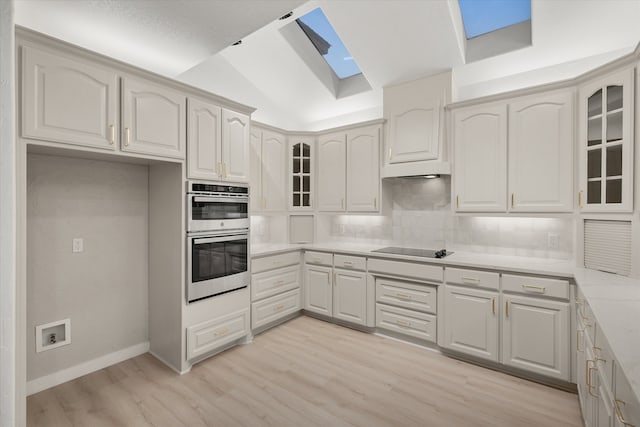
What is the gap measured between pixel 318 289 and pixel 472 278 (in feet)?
5.62

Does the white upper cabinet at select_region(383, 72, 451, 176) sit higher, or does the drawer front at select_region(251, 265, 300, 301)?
the white upper cabinet at select_region(383, 72, 451, 176)

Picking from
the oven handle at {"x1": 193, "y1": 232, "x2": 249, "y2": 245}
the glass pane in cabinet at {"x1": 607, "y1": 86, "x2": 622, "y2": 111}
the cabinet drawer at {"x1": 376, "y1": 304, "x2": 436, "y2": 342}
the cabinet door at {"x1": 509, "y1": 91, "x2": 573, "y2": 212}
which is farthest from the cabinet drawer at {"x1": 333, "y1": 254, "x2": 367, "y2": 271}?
the glass pane in cabinet at {"x1": 607, "y1": 86, "x2": 622, "y2": 111}

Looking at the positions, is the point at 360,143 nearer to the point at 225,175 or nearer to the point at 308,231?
the point at 308,231

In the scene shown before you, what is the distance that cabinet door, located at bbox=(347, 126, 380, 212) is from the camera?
3.55 meters

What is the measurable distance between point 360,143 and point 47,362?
349 centimetres

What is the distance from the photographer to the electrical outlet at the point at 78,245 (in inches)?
95.9

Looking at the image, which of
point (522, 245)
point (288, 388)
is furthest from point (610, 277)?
point (288, 388)

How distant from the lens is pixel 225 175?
280cm

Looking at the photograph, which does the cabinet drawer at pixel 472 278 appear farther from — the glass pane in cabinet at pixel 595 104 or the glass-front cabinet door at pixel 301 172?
the glass-front cabinet door at pixel 301 172

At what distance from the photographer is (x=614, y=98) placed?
2152mm

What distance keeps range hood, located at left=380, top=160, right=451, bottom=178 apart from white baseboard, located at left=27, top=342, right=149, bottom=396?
9.75 feet

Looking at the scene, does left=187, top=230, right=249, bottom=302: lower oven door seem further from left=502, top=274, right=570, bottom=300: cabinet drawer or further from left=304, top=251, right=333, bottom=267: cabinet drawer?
left=502, top=274, right=570, bottom=300: cabinet drawer

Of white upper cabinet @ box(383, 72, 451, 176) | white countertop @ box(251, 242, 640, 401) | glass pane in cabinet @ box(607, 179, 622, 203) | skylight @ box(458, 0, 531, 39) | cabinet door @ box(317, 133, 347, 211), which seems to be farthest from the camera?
cabinet door @ box(317, 133, 347, 211)

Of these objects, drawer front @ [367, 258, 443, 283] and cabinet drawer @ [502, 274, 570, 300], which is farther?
drawer front @ [367, 258, 443, 283]
